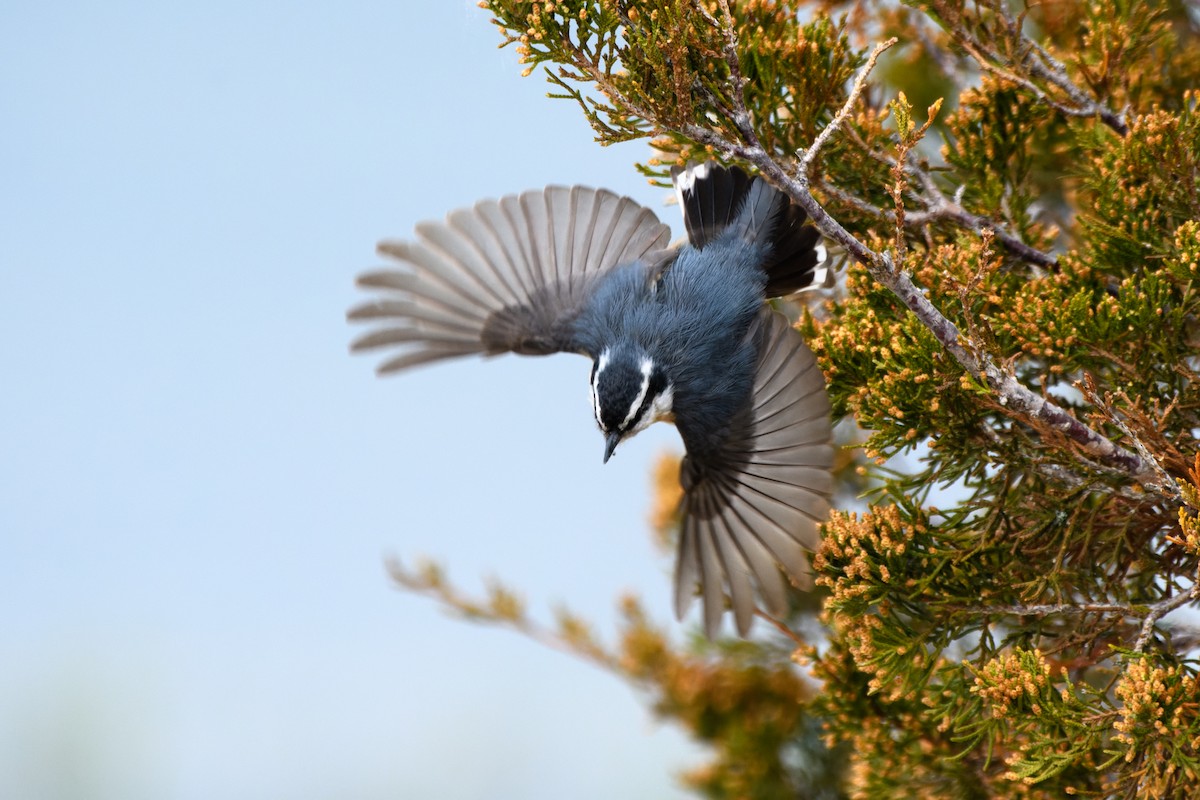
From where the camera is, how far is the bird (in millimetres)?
2617

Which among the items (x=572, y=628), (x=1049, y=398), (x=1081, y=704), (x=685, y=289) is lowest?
(x=1081, y=704)

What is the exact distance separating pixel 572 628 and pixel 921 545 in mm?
1663

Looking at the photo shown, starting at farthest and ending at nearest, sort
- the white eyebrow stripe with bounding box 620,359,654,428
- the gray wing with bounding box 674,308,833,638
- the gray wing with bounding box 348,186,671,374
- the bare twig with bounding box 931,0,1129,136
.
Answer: the gray wing with bounding box 348,186,671,374 → the white eyebrow stripe with bounding box 620,359,654,428 → the gray wing with bounding box 674,308,833,638 → the bare twig with bounding box 931,0,1129,136

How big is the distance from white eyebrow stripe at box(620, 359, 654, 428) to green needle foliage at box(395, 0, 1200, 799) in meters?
0.45

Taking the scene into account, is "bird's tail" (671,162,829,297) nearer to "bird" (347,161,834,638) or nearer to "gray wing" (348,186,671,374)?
"bird" (347,161,834,638)

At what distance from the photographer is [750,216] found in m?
2.68

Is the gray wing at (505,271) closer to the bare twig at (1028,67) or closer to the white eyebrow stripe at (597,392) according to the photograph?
the white eyebrow stripe at (597,392)

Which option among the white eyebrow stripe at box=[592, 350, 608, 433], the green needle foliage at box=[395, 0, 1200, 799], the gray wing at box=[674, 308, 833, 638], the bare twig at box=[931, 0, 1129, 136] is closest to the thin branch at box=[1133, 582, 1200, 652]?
the green needle foliage at box=[395, 0, 1200, 799]

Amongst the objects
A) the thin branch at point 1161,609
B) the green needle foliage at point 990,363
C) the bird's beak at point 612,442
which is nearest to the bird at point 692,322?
the bird's beak at point 612,442

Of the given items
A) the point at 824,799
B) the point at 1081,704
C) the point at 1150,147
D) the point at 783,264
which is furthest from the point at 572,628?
the point at 1150,147

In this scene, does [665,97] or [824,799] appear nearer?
Result: [665,97]

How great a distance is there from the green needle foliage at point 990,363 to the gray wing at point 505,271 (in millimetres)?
402

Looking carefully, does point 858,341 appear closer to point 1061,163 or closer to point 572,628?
point 1061,163

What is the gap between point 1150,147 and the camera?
2.08 m
